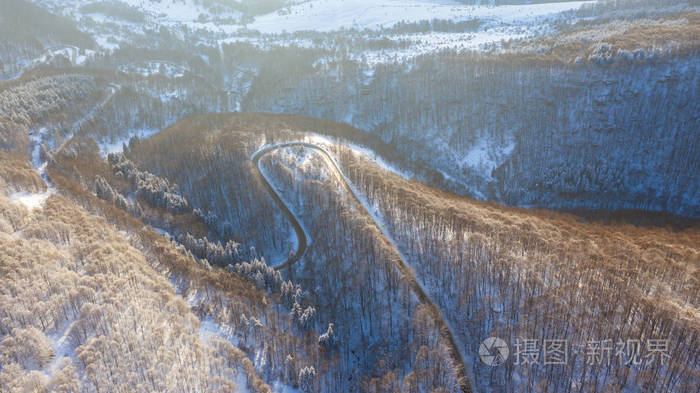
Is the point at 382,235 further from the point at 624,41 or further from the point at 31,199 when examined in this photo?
the point at 624,41

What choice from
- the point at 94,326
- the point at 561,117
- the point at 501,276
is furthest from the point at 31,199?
the point at 561,117

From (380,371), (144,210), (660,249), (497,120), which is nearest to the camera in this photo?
(380,371)

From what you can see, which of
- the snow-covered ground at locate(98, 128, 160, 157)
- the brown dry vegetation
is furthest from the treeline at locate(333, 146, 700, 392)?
the snow-covered ground at locate(98, 128, 160, 157)

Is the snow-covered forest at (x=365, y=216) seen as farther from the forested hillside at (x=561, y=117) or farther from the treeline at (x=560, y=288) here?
the forested hillside at (x=561, y=117)

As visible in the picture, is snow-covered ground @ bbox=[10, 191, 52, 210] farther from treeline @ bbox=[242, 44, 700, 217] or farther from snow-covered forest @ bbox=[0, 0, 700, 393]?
treeline @ bbox=[242, 44, 700, 217]

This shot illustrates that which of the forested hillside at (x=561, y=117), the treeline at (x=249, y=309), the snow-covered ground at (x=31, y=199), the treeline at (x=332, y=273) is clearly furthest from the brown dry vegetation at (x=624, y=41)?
the snow-covered ground at (x=31, y=199)

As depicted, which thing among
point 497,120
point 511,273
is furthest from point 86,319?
point 497,120

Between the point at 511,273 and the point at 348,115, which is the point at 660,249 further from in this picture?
the point at 348,115

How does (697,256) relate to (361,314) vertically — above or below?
above
